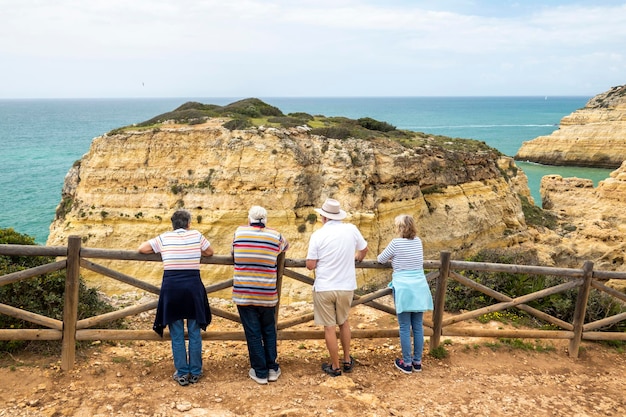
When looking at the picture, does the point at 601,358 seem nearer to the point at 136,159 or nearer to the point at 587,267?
the point at 587,267

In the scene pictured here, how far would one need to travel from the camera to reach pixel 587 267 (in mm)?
7617

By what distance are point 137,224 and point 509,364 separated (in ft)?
51.8

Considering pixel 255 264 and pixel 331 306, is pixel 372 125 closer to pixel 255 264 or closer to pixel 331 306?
pixel 331 306

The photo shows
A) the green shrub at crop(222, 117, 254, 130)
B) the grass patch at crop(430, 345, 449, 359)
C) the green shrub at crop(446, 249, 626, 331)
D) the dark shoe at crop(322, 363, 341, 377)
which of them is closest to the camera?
the dark shoe at crop(322, 363, 341, 377)

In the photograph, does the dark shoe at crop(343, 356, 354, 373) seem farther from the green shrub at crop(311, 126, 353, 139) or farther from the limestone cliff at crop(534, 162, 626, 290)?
the limestone cliff at crop(534, 162, 626, 290)

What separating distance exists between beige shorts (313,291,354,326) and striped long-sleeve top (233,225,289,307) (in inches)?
25.4

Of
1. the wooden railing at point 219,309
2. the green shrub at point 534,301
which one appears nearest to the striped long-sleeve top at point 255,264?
the wooden railing at point 219,309

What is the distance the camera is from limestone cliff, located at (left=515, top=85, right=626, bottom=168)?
60344 millimetres

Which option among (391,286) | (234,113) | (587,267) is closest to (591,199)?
(234,113)

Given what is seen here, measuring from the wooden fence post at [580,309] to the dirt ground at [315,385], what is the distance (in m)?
0.20

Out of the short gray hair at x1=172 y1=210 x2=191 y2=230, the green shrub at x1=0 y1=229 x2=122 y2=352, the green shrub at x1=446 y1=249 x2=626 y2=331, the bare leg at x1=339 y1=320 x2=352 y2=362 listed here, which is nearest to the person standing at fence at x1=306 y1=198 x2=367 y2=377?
the bare leg at x1=339 y1=320 x2=352 y2=362

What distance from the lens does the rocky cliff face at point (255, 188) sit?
19.0m

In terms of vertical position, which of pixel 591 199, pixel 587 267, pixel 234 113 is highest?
pixel 234 113

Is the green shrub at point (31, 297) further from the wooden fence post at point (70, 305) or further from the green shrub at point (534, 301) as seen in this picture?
the green shrub at point (534, 301)
